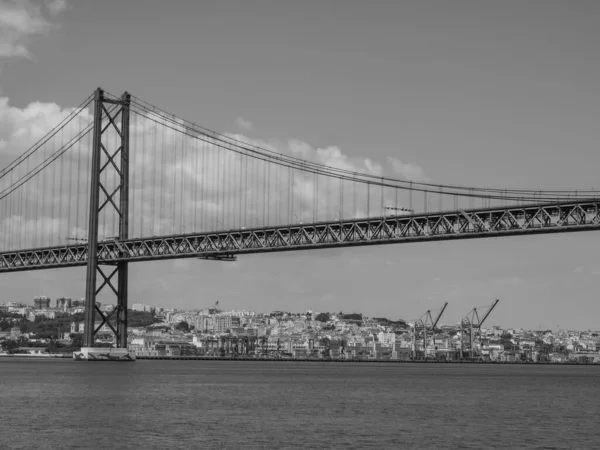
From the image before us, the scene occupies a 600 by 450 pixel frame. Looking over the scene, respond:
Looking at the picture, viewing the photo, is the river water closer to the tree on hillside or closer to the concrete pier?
the concrete pier

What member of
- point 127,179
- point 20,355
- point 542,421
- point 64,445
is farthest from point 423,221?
point 20,355

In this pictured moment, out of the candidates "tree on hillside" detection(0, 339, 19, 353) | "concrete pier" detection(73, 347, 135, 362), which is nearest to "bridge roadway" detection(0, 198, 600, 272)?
"concrete pier" detection(73, 347, 135, 362)

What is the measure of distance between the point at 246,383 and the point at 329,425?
83.0ft

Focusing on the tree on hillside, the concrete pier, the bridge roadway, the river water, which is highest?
the bridge roadway

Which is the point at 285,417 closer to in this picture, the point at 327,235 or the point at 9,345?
the point at 327,235

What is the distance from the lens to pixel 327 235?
6538 centimetres

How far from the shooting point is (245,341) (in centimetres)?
19175

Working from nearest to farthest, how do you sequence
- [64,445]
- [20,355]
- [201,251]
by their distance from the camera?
[64,445] → [201,251] → [20,355]

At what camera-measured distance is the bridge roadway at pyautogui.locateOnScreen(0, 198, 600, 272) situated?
55.7 metres

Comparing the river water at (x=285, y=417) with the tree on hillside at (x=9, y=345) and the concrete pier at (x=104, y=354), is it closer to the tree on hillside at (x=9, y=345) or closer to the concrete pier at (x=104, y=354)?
the concrete pier at (x=104, y=354)

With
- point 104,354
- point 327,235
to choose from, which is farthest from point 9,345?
point 327,235

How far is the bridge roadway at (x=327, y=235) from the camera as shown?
5572cm

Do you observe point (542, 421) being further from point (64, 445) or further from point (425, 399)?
point (64, 445)

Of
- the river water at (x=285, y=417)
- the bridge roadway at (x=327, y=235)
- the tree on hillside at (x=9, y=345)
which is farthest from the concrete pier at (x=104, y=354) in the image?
the tree on hillside at (x=9, y=345)
